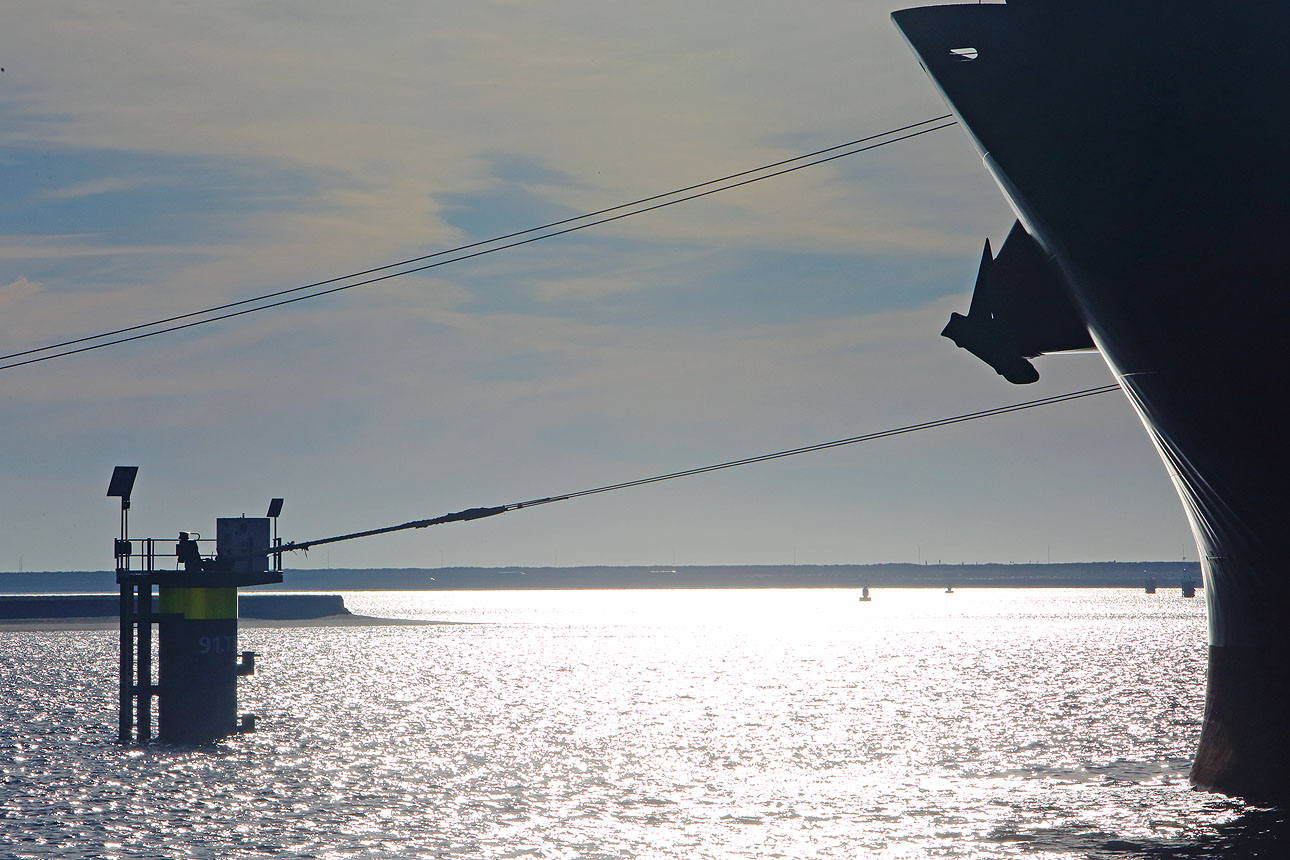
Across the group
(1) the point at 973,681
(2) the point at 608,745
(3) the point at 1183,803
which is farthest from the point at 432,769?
(1) the point at 973,681

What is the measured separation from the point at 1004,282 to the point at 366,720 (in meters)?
34.6

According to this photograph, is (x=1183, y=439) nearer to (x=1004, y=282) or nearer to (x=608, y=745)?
(x=1004, y=282)

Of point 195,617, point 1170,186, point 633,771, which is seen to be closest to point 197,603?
point 195,617

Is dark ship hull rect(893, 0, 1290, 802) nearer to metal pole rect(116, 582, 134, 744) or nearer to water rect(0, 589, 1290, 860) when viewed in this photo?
water rect(0, 589, 1290, 860)

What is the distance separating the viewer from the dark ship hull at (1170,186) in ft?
70.3

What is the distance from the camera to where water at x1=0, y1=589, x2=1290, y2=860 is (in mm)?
26266

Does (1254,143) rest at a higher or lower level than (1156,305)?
higher

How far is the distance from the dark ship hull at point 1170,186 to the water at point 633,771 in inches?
291

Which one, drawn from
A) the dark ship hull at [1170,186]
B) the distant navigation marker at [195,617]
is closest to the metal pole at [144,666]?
the distant navigation marker at [195,617]

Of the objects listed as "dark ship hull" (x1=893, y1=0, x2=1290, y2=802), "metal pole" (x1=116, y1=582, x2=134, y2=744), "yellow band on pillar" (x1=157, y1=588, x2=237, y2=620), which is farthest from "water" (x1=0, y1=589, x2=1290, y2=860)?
"dark ship hull" (x1=893, y1=0, x2=1290, y2=802)

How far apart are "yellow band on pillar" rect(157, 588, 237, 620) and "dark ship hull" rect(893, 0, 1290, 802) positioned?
2352cm

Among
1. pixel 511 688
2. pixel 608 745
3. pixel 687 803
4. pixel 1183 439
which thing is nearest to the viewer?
pixel 1183 439

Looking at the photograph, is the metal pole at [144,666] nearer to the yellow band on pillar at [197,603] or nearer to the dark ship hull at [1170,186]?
the yellow band on pillar at [197,603]

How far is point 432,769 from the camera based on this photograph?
38.4 metres
